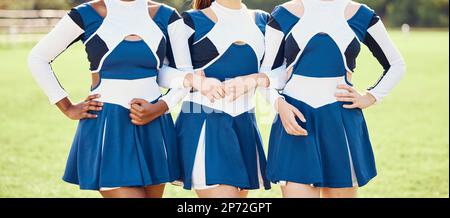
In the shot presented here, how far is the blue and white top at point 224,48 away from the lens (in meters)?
3.46

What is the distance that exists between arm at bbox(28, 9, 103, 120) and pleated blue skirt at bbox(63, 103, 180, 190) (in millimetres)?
59

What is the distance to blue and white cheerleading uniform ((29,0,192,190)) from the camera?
10.9 feet

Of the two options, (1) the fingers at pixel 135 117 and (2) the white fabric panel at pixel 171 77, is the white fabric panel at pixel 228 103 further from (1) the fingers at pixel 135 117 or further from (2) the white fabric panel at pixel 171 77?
(1) the fingers at pixel 135 117

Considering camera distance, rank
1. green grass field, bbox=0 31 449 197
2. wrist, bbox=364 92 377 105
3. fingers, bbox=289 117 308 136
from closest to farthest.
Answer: fingers, bbox=289 117 308 136
wrist, bbox=364 92 377 105
green grass field, bbox=0 31 449 197

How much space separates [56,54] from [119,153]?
1.69 ft

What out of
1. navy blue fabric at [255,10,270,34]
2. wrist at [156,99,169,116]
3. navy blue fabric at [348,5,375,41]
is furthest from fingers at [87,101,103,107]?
navy blue fabric at [348,5,375,41]

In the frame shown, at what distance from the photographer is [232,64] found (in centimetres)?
346

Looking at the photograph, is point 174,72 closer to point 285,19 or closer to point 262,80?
point 262,80

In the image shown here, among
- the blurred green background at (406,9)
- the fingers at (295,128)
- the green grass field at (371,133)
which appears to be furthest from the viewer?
the blurred green background at (406,9)

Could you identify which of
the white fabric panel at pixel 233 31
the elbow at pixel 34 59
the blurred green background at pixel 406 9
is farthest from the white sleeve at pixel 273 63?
the blurred green background at pixel 406 9

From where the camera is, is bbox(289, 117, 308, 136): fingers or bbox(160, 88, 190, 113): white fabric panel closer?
bbox(289, 117, 308, 136): fingers

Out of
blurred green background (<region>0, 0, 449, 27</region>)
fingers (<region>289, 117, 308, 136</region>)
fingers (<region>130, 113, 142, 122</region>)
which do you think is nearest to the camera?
fingers (<region>289, 117, 308, 136</region>)

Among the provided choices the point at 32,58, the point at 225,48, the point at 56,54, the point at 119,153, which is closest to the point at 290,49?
the point at 225,48

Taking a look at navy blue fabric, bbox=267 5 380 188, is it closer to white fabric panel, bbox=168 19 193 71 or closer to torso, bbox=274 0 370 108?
torso, bbox=274 0 370 108
